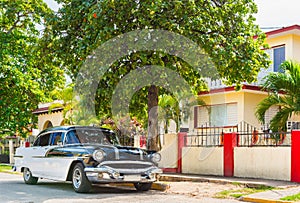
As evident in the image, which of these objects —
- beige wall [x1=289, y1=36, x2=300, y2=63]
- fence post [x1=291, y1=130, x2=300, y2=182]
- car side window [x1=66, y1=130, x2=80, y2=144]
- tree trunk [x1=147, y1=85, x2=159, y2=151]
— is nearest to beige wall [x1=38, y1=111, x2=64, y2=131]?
beige wall [x1=289, y1=36, x2=300, y2=63]

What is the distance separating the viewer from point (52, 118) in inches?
1363

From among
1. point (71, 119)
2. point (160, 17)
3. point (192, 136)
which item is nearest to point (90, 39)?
point (160, 17)

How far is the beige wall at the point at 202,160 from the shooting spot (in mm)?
16891

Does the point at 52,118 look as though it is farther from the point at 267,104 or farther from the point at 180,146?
the point at 267,104

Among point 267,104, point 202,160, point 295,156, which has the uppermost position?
point 267,104

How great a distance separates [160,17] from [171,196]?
16.9 feet

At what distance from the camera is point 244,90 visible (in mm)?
20766

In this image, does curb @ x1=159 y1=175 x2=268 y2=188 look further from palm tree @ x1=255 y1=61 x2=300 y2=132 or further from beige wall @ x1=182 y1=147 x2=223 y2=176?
palm tree @ x1=255 y1=61 x2=300 y2=132

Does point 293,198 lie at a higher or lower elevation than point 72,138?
Answer: lower

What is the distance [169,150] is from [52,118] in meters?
17.4

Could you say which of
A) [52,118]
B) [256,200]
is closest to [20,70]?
[52,118]

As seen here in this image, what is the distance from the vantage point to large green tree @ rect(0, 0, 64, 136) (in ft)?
91.5

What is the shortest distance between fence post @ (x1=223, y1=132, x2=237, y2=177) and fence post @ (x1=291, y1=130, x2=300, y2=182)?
265 centimetres

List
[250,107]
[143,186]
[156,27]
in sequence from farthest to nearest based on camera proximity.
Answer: [250,107], [156,27], [143,186]
